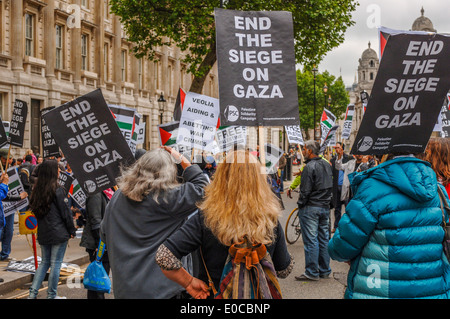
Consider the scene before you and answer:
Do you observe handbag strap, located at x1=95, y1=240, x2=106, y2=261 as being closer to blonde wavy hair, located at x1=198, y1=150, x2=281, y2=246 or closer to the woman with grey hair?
the woman with grey hair

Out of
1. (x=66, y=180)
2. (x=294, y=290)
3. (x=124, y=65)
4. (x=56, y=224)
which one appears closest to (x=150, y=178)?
(x=56, y=224)

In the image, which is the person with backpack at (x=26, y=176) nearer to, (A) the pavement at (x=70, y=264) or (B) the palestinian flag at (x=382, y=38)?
(A) the pavement at (x=70, y=264)

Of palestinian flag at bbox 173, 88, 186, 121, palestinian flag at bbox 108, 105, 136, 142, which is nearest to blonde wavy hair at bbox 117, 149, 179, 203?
palestinian flag at bbox 108, 105, 136, 142

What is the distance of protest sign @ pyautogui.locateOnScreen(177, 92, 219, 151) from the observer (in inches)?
392

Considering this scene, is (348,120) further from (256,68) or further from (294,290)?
(256,68)

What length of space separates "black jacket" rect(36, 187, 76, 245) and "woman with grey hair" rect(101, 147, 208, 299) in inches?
110

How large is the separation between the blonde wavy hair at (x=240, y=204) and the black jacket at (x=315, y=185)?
15.6 ft

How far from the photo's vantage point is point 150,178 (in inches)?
158

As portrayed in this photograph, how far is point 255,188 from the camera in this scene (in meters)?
3.38

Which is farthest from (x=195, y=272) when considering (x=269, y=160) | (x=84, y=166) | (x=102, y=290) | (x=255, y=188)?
(x=269, y=160)

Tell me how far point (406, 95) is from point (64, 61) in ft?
85.0
